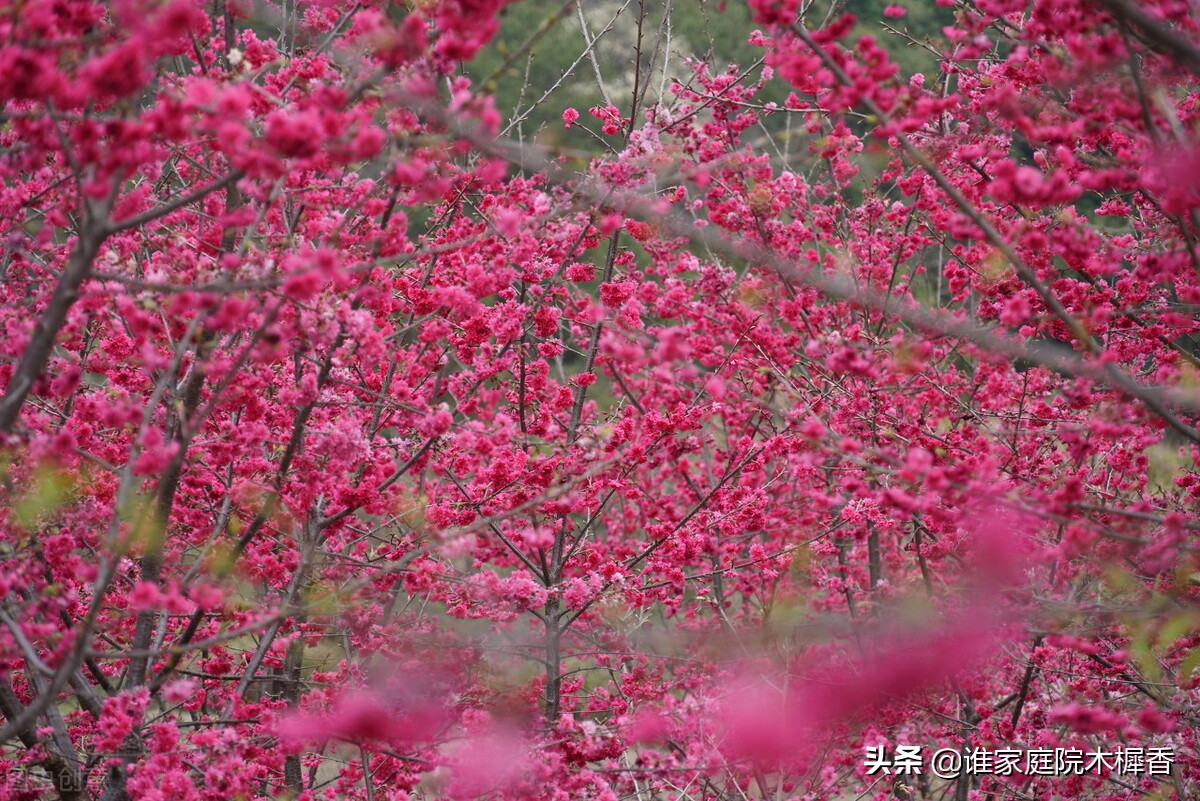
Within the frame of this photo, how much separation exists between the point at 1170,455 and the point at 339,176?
20.0ft

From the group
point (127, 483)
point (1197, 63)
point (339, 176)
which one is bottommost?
point (127, 483)

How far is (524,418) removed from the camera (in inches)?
224

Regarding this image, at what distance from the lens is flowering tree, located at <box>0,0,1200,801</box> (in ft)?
9.45

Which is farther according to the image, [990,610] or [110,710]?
[990,610]

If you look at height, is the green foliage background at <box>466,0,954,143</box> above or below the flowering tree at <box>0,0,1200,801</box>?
above

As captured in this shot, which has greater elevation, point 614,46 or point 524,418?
point 614,46

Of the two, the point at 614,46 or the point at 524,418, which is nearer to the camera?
the point at 524,418

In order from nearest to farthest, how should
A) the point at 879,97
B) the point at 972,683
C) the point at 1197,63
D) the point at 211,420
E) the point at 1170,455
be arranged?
the point at 1197,63, the point at 879,97, the point at 211,420, the point at 972,683, the point at 1170,455

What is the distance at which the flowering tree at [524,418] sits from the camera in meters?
2.88

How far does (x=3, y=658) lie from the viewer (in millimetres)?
3174

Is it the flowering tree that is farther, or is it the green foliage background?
the green foliage background

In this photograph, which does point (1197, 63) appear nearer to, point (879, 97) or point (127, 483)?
point (879, 97)

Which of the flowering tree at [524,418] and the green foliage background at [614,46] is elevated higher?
the green foliage background at [614,46]

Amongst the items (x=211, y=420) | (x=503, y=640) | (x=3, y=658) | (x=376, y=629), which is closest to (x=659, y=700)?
(x=503, y=640)
